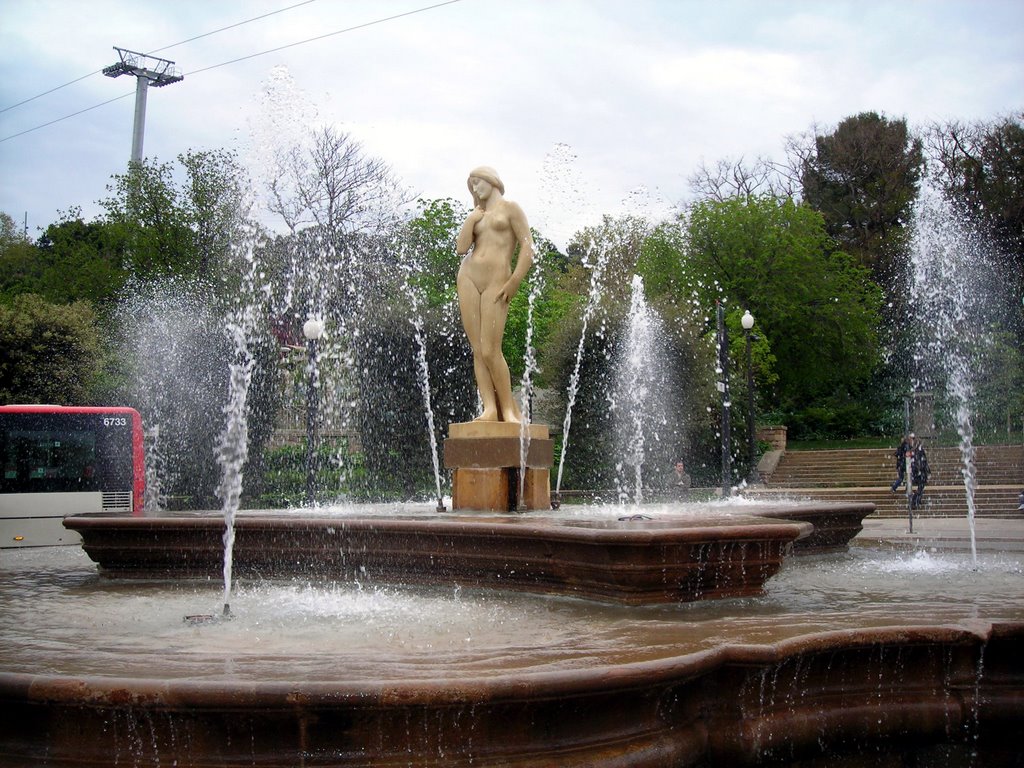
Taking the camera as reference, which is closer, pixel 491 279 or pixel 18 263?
pixel 491 279

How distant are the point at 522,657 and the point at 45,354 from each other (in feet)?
87.4

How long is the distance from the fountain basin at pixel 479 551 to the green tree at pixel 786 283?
3114cm

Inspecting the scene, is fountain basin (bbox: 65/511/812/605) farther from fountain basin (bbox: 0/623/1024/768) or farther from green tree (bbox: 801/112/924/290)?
green tree (bbox: 801/112/924/290)

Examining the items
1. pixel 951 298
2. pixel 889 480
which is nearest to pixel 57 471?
pixel 889 480

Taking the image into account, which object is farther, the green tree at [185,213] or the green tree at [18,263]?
the green tree at [18,263]

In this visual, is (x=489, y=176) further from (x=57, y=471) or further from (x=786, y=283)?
(x=786, y=283)

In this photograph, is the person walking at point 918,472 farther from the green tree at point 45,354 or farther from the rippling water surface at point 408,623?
the green tree at point 45,354

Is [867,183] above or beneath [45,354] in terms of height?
above

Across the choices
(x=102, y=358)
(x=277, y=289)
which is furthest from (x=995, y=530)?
(x=102, y=358)

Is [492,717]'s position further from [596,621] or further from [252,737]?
[596,621]

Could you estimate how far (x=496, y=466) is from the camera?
9.17 m

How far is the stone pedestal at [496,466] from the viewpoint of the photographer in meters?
9.16

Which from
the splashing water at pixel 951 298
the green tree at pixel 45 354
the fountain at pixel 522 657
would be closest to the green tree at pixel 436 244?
the green tree at pixel 45 354

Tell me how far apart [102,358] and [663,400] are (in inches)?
658
